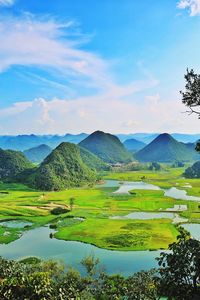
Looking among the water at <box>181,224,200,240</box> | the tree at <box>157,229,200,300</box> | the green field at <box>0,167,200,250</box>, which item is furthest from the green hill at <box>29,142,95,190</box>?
the tree at <box>157,229,200,300</box>

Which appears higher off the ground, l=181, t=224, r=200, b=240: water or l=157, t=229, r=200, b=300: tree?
l=157, t=229, r=200, b=300: tree

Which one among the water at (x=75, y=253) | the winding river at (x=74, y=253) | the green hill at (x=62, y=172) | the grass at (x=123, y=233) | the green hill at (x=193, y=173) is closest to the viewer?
the water at (x=75, y=253)

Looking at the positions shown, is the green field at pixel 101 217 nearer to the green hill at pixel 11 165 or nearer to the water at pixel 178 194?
the water at pixel 178 194

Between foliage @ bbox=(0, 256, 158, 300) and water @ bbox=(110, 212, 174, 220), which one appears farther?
water @ bbox=(110, 212, 174, 220)

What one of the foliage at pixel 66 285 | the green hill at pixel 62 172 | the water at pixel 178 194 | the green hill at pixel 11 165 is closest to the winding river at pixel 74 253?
the foliage at pixel 66 285

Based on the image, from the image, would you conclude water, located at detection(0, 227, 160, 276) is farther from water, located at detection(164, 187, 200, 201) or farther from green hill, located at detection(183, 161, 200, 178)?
green hill, located at detection(183, 161, 200, 178)

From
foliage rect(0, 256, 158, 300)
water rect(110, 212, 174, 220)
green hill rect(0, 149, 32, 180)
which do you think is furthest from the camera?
green hill rect(0, 149, 32, 180)

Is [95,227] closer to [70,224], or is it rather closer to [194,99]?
[70,224]
